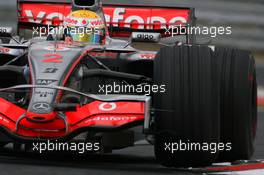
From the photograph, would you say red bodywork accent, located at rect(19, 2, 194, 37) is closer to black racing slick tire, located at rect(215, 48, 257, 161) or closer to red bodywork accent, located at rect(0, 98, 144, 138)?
black racing slick tire, located at rect(215, 48, 257, 161)

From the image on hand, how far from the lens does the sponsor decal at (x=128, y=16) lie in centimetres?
1190

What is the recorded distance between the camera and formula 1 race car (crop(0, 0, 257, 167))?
24.4 feet

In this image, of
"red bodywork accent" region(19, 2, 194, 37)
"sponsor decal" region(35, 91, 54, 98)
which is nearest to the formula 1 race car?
"sponsor decal" region(35, 91, 54, 98)

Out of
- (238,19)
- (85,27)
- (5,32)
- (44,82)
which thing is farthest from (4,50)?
(238,19)

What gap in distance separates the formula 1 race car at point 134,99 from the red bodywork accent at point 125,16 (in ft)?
7.56

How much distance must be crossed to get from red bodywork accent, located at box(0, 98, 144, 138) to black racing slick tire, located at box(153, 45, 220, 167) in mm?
216

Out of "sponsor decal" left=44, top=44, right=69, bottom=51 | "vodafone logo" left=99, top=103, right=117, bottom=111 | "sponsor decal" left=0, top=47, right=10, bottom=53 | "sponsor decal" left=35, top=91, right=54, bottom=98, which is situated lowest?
"vodafone logo" left=99, top=103, right=117, bottom=111

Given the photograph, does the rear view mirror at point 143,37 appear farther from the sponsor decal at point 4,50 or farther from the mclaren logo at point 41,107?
the mclaren logo at point 41,107

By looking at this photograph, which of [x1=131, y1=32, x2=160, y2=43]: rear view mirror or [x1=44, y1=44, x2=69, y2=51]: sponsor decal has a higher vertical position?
[x1=44, y1=44, x2=69, y2=51]: sponsor decal

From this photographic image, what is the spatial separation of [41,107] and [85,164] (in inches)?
31.4

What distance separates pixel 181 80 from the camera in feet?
24.7

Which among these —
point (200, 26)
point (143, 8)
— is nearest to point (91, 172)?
point (143, 8)

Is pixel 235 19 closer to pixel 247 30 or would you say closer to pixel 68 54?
pixel 247 30

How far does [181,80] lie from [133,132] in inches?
23.2
